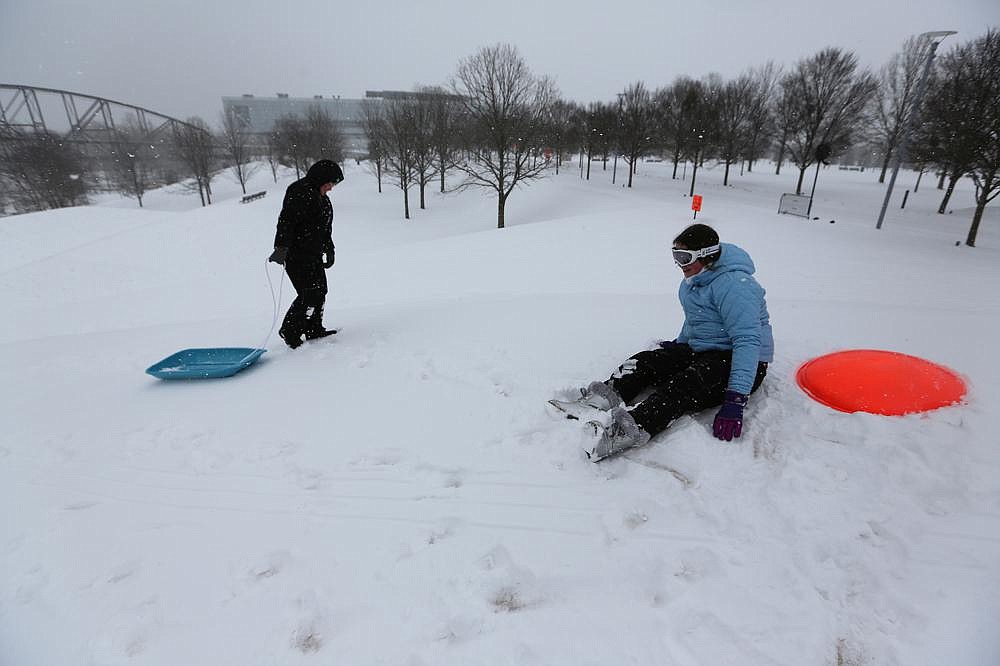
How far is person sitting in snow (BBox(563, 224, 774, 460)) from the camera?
9.66 ft

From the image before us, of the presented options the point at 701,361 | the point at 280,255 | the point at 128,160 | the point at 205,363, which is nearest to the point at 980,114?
the point at 701,361

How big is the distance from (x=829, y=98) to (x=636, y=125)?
12.0 m

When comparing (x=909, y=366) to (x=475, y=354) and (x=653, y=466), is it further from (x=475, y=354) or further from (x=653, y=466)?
(x=475, y=354)

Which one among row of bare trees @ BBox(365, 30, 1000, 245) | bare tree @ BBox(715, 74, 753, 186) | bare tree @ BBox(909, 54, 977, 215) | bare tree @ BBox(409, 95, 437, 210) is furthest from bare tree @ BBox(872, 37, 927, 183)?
bare tree @ BBox(409, 95, 437, 210)

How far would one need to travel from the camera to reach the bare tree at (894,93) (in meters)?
30.2

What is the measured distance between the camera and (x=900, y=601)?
194 cm

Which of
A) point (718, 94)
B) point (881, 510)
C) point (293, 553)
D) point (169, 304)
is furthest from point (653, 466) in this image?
point (718, 94)

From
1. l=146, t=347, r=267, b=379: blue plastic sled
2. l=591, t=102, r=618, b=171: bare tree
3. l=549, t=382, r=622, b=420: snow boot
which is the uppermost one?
l=591, t=102, r=618, b=171: bare tree

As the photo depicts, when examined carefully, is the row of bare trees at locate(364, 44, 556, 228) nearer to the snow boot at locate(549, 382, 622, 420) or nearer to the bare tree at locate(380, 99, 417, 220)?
the bare tree at locate(380, 99, 417, 220)

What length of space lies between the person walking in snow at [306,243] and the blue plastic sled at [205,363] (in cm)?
52

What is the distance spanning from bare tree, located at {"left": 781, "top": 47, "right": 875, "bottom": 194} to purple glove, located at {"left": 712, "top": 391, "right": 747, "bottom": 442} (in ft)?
107

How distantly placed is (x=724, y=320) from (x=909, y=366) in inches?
65.2

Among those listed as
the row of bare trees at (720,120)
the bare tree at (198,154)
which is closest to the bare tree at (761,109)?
the row of bare trees at (720,120)

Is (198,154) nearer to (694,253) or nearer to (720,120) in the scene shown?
(720,120)
